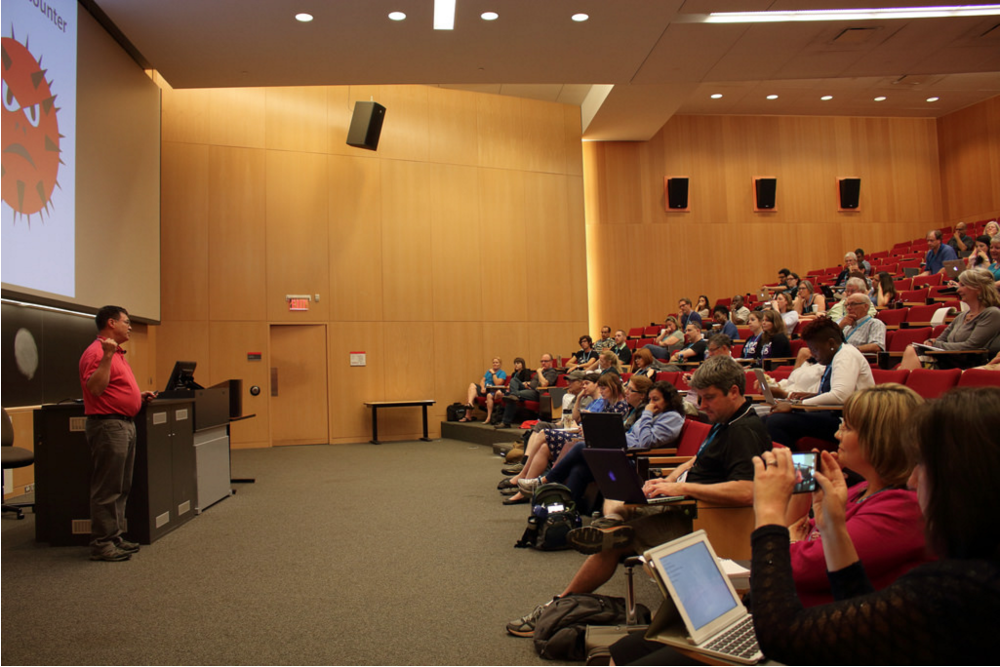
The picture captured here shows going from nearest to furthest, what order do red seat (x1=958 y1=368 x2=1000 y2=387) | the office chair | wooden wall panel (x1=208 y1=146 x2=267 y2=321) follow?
red seat (x1=958 y1=368 x2=1000 y2=387), the office chair, wooden wall panel (x1=208 y1=146 x2=267 y2=321)

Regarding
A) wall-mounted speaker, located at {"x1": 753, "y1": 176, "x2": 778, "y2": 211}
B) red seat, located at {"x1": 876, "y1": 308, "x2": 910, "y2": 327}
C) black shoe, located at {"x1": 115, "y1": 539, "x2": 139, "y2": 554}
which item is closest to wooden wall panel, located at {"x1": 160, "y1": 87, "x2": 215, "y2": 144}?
black shoe, located at {"x1": 115, "y1": 539, "x2": 139, "y2": 554}

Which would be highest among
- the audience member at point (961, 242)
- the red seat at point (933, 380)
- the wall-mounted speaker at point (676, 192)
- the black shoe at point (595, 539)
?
the wall-mounted speaker at point (676, 192)

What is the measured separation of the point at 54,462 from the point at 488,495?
122 inches

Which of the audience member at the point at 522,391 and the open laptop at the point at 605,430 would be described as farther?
the audience member at the point at 522,391

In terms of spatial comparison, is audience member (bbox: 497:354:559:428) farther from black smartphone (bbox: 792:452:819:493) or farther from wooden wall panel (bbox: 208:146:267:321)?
black smartphone (bbox: 792:452:819:493)

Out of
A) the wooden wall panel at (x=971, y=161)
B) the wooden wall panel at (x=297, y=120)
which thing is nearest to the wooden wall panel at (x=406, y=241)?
the wooden wall panel at (x=297, y=120)

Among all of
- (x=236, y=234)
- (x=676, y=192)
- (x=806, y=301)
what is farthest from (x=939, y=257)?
(x=236, y=234)

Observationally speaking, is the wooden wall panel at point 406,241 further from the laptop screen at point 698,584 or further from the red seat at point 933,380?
the laptop screen at point 698,584

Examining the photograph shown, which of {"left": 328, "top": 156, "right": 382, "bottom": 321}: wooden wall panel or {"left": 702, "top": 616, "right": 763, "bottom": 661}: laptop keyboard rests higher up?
{"left": 328, "top": 156, "right": 382, "bottom": 321}: wooden wall panel

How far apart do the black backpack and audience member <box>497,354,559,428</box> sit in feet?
22.1

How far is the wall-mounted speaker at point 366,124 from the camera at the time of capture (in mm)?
9484

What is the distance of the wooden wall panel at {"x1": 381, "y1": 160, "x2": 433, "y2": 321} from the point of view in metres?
10.3

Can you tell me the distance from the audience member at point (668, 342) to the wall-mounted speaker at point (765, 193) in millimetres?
5242

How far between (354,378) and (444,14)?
5.39 meters
